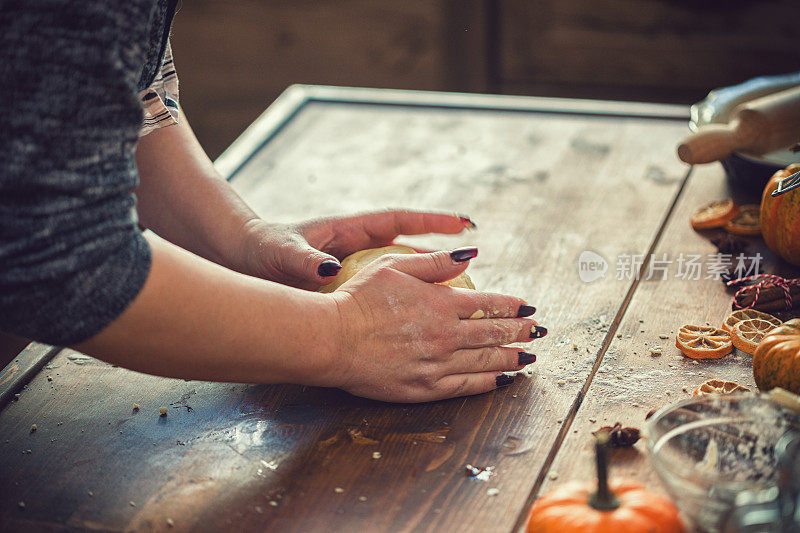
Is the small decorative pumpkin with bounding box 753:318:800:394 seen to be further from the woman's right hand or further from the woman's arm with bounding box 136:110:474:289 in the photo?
the woman's arm with bounding box 136:110:474:289

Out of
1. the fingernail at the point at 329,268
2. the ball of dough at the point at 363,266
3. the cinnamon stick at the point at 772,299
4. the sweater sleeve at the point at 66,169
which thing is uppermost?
the sweater sleeve at the point at 66,169

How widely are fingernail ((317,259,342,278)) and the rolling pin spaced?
822mm

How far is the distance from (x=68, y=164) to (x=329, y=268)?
0.50 meters

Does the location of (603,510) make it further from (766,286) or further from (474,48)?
(474,48)

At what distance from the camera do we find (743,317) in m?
1.35

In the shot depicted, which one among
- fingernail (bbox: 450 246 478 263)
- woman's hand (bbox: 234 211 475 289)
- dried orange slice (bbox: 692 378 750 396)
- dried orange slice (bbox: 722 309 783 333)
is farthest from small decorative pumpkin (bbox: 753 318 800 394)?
woman's hand (bbox: 234 211 475 289)

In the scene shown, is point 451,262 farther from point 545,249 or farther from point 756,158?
point 756,158

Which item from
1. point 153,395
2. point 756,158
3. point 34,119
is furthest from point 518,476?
point 756,158

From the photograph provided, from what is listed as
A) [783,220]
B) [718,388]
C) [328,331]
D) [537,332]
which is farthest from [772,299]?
[328,331]

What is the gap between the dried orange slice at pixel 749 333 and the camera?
4.16ft

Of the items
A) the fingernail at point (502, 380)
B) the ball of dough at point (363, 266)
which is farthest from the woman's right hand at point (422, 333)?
the ball of dough at point (363, 266)

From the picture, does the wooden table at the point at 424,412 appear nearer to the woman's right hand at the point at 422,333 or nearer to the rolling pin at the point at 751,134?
the woman's right hand at the point at 422,333

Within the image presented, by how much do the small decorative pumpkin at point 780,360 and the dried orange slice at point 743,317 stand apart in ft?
0.46

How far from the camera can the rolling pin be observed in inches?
65.6
